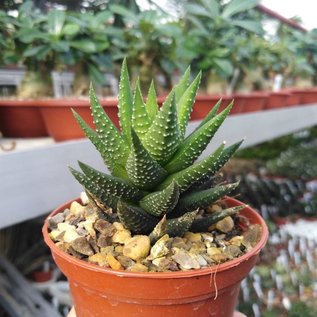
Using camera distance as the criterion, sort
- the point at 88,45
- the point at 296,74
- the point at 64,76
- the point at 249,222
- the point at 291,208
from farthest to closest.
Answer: the point at 296,74
the point at 291,208
the point at 64,76
the point at 88,45
the point at 249,222

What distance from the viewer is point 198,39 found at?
55.7 inches

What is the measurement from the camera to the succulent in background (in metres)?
0.42

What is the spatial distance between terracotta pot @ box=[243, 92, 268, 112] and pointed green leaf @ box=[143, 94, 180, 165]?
933mm

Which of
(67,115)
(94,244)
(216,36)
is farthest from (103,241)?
(216,36)

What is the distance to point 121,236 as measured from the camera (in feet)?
1.49

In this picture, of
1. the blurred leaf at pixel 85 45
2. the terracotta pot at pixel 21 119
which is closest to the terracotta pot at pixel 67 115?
the terracotta pot at pixel 21 119

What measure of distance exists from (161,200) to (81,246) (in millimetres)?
106

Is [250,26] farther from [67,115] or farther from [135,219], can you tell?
[135,219]

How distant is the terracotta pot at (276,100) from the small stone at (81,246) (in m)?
1.26

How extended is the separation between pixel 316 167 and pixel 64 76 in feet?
6.05

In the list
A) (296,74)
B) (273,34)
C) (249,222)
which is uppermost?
(249,222)

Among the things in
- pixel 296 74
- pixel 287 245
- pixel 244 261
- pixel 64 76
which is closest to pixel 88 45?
pixel 64 76

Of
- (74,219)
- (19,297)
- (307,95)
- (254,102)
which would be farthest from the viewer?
(307,95)

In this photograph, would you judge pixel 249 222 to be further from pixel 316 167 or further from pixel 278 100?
pixel 316 167
